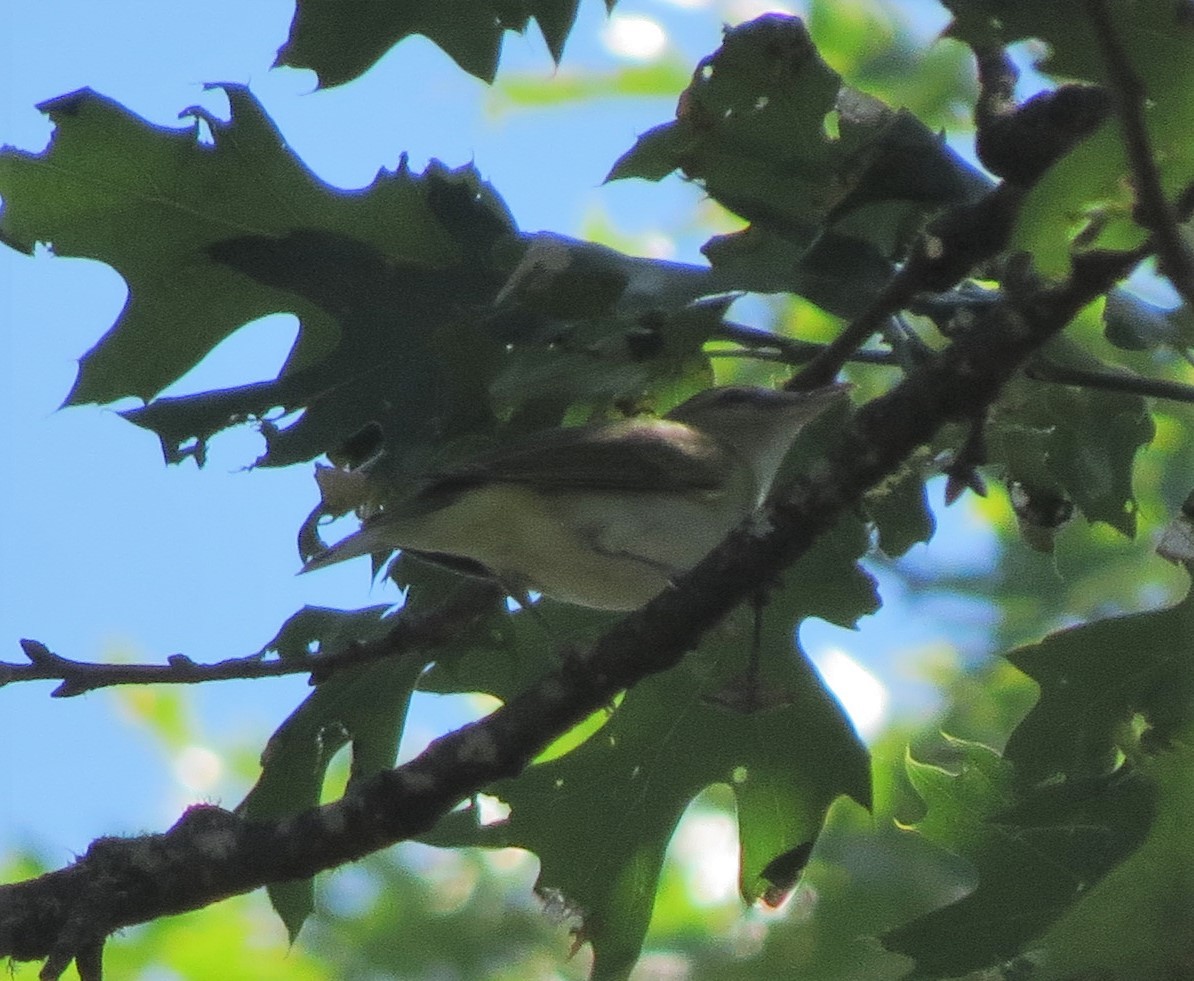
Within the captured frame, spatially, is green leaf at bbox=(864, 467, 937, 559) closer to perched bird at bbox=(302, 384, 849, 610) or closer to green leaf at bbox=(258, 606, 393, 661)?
perched bird at bbox=(302, 384, 849, 610)

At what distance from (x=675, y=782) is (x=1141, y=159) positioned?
2.26m

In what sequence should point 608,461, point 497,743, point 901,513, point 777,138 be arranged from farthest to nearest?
point 608,461, point 901,513, point 777,138, point 497,743

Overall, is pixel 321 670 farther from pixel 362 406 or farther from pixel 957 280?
pixel 957 280

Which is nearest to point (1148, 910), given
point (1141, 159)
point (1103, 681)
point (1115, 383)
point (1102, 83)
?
point (1103, 681)

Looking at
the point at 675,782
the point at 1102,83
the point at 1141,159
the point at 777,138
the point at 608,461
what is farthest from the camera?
the point at 608,461

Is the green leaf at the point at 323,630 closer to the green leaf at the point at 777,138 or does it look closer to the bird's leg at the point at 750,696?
the bird's leg at the point at 750,696

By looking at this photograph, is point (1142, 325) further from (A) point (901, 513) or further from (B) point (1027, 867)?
(B) point (1027, 867)

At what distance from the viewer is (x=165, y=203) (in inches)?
134

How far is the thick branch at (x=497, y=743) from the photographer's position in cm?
247

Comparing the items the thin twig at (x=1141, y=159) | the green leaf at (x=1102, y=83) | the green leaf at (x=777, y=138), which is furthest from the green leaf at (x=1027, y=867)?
the thin twig at (x=1141, y=159)

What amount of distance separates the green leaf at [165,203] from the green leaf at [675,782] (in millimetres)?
1109

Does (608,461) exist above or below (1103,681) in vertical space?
above

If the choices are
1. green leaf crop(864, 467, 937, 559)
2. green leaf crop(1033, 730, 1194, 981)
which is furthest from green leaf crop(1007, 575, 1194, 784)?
green leaf crop(864, 467, 937, 559)

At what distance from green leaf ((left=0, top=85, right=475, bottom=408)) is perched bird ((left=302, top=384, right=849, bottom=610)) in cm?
58
